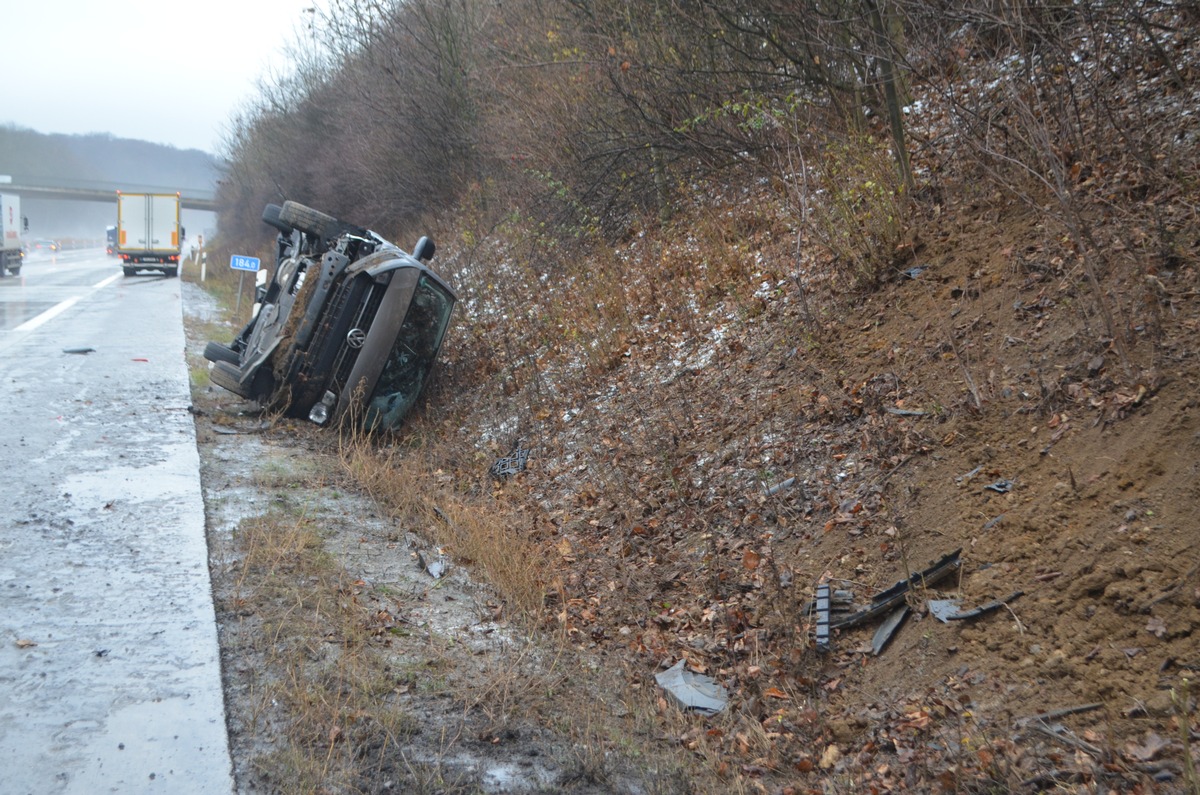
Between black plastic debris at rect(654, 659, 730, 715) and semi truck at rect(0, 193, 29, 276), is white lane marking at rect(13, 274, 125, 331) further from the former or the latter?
black plastic debris at rect(654, 659, 730, 715)

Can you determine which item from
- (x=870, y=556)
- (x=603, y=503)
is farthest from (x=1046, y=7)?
(x=603, y=503)

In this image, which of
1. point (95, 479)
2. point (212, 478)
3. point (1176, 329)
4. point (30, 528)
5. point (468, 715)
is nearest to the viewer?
point (468, 715)

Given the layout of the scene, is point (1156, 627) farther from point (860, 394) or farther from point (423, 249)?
point (423, 249)

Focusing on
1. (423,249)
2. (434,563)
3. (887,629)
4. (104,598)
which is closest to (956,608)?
(887,629)

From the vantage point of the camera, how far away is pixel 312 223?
12.7 metres

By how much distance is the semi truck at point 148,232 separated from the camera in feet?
130

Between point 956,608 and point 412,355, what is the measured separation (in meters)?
7.99

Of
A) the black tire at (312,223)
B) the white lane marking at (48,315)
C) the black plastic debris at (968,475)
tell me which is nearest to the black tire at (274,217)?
the black tire at (312,223)

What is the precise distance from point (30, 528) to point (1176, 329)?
288 inches

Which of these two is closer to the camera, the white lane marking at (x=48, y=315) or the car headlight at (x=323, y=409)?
the car headlight at (x=323, y=409)

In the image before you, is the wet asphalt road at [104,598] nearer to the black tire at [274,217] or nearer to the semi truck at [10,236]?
the black tire at [274,217]

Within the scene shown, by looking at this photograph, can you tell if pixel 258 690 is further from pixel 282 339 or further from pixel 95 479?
pixel 282 339

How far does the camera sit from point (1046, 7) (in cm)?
683

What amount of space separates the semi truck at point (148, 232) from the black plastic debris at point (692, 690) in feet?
131
